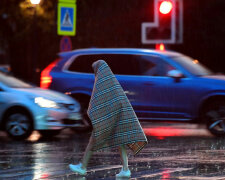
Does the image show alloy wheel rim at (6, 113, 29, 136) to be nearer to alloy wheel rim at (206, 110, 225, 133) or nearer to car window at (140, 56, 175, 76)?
car window at (140, 56, 175, 76)

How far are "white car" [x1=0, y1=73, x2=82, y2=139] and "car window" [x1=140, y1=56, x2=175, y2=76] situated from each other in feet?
6.97

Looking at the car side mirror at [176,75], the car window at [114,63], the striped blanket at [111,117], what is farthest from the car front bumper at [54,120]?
the striped blanket at [111,117]

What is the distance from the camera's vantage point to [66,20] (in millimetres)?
23125

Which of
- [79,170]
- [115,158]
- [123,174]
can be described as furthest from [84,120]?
[123,174]

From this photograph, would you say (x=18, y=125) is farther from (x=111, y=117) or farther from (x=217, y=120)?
(x=111, y=117)

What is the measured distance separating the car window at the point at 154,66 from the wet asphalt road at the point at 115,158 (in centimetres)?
135

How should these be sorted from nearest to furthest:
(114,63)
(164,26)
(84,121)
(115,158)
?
(115,158) < (84,121) < (114,63) < (164,26)

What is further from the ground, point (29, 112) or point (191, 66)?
point (191, 66)

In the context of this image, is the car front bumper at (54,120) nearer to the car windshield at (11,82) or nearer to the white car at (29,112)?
the white car at (29,112)

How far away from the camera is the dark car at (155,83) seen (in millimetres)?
15930

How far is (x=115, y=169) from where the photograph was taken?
32.7ft

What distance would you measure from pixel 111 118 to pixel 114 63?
26.6 feet

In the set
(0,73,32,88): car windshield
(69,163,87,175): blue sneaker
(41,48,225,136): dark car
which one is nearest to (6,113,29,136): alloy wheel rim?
(0,73,32,88): car windshield

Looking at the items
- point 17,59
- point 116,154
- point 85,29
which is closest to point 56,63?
point 116,154
